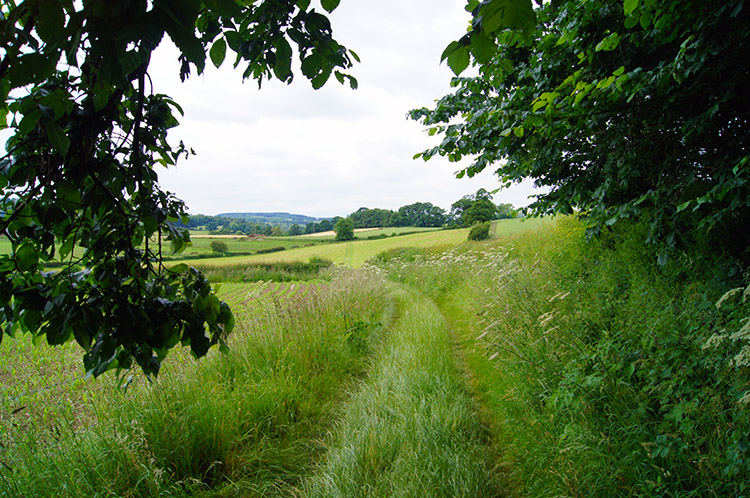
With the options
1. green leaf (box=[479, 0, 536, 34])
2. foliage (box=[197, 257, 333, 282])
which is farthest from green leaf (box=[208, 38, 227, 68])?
foliage (box=[197, 257, 333, 282])

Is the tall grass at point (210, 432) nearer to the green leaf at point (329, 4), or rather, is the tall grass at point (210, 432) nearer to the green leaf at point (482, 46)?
the green leaf at point (329, 4)

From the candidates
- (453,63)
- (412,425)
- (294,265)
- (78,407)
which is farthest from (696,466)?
(294,265)

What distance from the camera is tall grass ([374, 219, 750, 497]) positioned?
181 cm

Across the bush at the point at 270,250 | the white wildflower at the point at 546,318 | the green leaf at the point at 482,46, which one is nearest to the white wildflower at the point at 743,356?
the white wildflower at the point at 546,318

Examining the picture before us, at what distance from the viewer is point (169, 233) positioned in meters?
1.47

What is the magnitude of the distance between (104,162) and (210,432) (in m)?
2.59

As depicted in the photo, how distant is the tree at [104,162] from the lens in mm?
716

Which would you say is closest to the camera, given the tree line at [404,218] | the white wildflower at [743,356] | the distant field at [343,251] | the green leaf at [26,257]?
the green leaf at [26,257]

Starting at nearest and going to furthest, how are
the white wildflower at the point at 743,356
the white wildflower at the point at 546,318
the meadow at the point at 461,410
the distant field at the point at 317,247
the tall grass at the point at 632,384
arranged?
the white wildflower at the point at 743,356 < the tall grass at the point at 632,384 < the meadow at the point at 461,410 < the white wildflower at the point at 546,318 < the distant field at the point at 317,247

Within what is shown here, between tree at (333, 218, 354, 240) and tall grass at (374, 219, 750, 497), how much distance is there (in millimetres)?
43241

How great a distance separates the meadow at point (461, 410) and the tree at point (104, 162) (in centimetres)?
37

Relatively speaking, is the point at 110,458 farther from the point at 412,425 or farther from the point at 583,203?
the point at 583,203

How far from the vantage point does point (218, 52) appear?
1.22 meters

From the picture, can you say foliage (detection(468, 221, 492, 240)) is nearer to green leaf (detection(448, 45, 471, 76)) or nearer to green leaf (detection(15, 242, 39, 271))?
green leaf (detection(448, 45, 471, 76))
